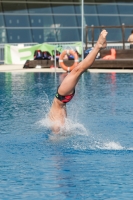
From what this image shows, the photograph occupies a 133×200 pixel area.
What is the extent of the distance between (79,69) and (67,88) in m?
0.38

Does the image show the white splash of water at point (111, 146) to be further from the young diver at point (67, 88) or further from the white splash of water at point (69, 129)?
the young diver at point (67, 88)

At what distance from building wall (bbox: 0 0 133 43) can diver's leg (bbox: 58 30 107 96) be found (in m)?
22.3

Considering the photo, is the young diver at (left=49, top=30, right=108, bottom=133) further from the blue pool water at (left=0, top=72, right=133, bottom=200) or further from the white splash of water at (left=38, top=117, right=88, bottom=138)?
the blue pool water at (left=0, top=72, right=133, bottom=200)

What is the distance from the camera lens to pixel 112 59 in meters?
25.6

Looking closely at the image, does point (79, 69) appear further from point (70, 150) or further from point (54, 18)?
point (54, 18)

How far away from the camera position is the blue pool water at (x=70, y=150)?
582cm

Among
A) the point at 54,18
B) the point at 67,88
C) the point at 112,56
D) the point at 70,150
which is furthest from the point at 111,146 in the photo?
the point at 54,18

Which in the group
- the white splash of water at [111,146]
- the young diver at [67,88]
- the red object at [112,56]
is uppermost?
the young diver at [67,88]

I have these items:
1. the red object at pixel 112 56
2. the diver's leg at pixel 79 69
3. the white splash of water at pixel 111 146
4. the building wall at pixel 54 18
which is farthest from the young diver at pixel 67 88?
the building wall at pixel 54 18

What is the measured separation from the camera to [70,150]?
7.67 metres

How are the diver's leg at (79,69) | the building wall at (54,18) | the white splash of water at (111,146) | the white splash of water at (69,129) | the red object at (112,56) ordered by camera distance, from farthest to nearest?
the building wall at (54,18) < the red object at (112,56) < the white splash of water at (69,129) < the diver's leg at (79,69) < the white splash of water at (111,146)

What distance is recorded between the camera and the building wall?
3089 cm

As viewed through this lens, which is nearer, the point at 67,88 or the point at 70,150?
the point at 70,150

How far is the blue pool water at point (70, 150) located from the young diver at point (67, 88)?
0.68 feet
